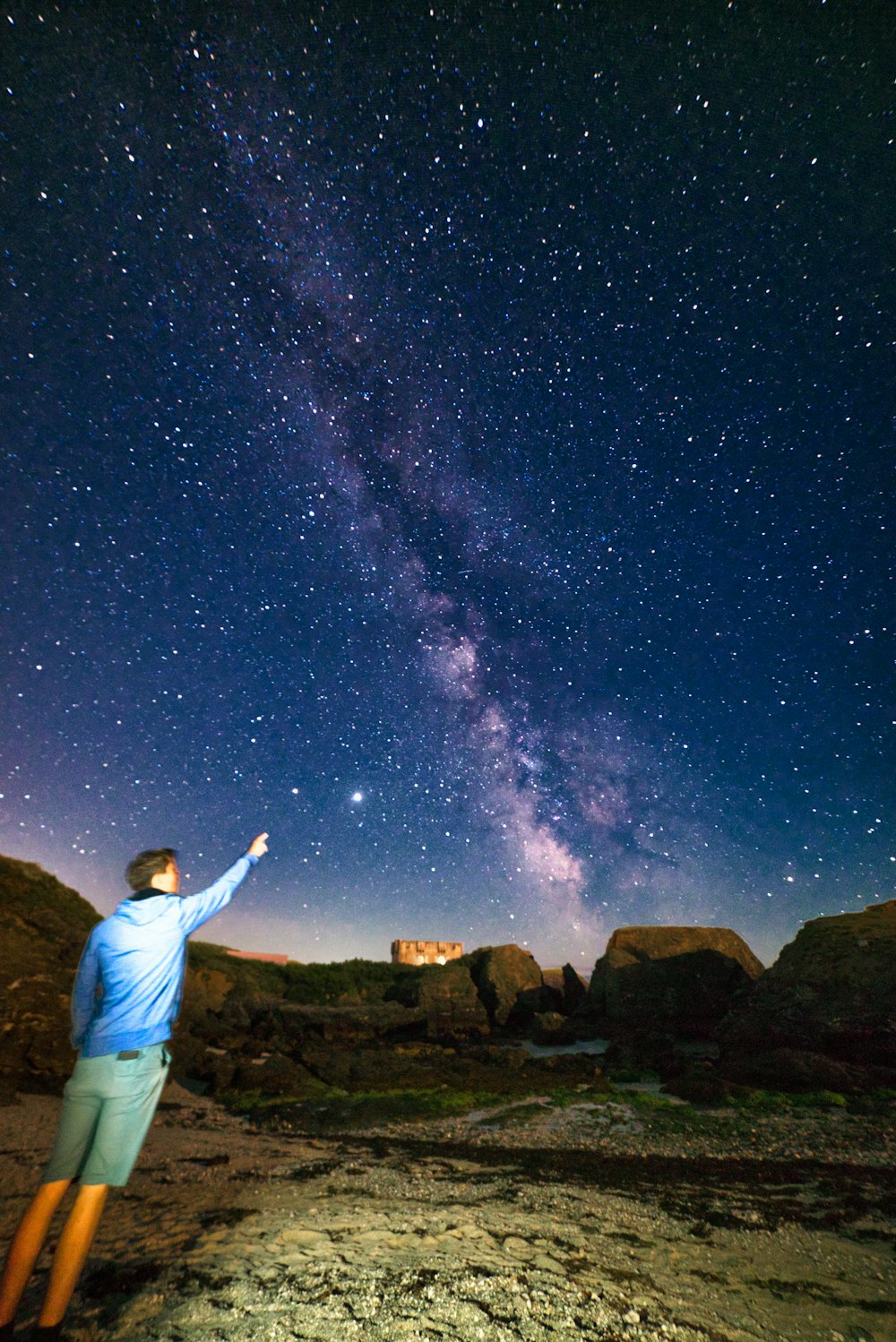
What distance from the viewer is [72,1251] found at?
2.81m

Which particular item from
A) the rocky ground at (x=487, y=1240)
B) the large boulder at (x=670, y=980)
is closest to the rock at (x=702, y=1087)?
the rocky ground at (x=487, y=1240)

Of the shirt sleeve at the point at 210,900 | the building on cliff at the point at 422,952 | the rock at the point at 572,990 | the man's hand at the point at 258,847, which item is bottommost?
the shirt sleeve at the point at 210,900

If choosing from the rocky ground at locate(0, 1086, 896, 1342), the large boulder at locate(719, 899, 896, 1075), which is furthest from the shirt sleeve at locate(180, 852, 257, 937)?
the large boulder at locate(719, 899, 896, 1075)

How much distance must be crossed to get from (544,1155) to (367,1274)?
17.8ft

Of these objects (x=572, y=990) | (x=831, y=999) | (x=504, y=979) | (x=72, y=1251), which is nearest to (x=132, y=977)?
(x=72, y=1251)

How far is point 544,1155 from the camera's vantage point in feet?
25.7

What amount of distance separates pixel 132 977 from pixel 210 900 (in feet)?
1.83

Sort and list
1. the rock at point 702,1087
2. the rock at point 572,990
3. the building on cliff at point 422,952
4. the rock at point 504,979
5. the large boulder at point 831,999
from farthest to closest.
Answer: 1. the building on cliff at point 422,952
2. the rock at point 572,990
3. the rock at point 504,979
4. the large boulder at point 831,999
5. the rock at point 702,1087

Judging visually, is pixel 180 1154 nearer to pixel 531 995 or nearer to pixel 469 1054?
pixel 469 1054

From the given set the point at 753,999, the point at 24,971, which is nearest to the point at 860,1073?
the point at 753,999

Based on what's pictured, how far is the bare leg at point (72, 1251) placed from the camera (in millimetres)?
2717

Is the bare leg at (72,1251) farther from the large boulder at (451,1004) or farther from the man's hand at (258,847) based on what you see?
the large boulder at (451,1004)

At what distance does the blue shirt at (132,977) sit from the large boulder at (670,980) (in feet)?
76.0

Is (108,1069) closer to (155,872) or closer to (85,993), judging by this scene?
(85,993)
